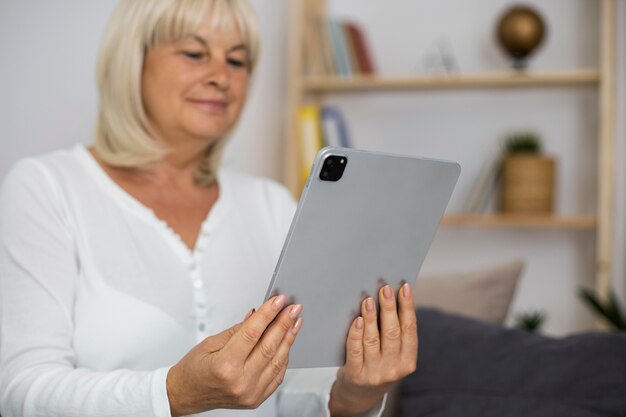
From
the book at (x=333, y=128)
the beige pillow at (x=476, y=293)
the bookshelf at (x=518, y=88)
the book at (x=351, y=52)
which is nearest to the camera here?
the beige pillow at (x=476, y=293)

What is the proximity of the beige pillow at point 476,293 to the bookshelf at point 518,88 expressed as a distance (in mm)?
888

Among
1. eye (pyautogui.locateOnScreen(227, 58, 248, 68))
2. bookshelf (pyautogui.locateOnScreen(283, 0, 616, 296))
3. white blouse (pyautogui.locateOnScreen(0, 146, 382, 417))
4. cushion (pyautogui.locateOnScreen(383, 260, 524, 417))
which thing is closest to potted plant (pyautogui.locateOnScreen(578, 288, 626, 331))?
bookshelf (pyautogui.locateOnScreen(283, 0, 616, 296))

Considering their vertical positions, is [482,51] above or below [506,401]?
above

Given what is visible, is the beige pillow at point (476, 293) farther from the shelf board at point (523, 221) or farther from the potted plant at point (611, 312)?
the shelf board at point (523, 221)

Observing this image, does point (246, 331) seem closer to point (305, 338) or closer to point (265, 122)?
point (305, 338)

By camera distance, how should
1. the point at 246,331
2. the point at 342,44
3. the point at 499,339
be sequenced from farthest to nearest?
1. the point at 342,44
2. the point at 499,339
3. the point at 246,331

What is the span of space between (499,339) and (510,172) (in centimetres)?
127

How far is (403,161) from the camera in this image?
0.98 m

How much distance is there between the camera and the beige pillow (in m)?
1.76

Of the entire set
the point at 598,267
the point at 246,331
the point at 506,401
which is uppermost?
the point at 246,331

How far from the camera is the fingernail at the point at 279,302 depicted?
0.94m

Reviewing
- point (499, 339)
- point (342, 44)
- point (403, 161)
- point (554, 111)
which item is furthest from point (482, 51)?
point (403, 161)

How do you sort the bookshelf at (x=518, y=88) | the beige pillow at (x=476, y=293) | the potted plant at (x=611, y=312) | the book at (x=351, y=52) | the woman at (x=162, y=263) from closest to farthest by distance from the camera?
the woman at (x=162, y=263) → the beige pillow at (x=476, y=293) → the potted plant at (x=611, y=312) → the bookshelf at (x=518, y=88) → the book at (x=351, y=52)

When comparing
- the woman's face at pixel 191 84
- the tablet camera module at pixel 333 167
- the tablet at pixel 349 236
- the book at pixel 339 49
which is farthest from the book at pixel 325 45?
the tablet camera module at pixel 333 167
